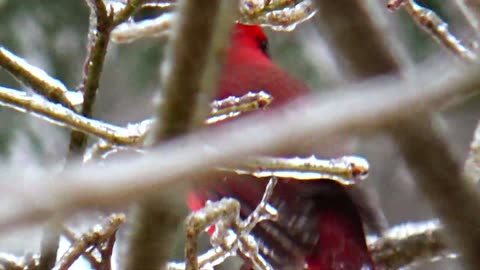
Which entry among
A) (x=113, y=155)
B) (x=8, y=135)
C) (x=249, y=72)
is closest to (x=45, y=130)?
(x=8, y=135)

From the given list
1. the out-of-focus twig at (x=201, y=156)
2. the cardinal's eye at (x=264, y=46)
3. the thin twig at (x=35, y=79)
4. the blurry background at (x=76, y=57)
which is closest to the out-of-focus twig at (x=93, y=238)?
the thin twig at (x=35, y=79)

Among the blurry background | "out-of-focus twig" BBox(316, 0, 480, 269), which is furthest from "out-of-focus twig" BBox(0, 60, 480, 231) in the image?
the blurry background

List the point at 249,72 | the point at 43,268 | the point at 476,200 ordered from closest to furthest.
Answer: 1. the point at 476,200
2. the point at 43,268
3. the point at 249,72

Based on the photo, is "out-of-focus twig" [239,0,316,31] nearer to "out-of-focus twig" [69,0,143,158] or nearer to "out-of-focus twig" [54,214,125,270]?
"out-of-focus twig" [69,0,143,158]

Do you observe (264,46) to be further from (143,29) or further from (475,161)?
(475,161)

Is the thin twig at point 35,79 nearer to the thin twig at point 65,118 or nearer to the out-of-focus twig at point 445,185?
the thin twig at point 65,118

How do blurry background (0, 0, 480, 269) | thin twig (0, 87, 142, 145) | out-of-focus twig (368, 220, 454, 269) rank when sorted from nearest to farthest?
1. thin twig (0, 87, 142, 145)
2. out-of-focus twig (368, 220, 454, 269)
3. blurry background (0, 0, 480, 269)

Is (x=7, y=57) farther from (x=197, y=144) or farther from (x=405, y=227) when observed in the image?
(x=197, y=144)

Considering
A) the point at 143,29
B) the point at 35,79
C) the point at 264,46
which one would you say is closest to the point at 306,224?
the point at 143,29
